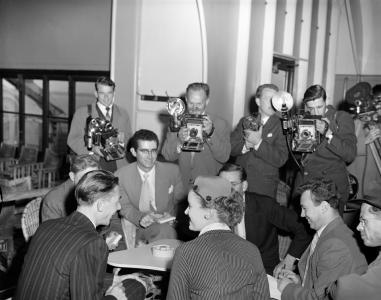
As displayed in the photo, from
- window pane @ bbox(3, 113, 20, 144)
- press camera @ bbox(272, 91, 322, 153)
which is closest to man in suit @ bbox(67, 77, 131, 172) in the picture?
press camera @ bbox(272, 91, 322, 153)

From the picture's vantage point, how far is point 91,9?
8219mm

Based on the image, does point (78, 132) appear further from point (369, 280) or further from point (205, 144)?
point (369, 280)

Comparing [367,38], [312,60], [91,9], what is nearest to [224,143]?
[312,60]

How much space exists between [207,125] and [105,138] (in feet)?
2.75

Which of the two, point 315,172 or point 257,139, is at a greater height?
point 257,139

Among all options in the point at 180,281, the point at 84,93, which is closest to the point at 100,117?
the point at 180,281

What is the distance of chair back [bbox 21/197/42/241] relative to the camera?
3.42 meters

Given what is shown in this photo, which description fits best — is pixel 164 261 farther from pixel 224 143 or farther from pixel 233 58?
pixel 233 58

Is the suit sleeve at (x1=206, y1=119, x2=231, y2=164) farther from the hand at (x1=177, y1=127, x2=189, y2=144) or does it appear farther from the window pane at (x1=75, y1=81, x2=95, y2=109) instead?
the window pane at (x1=75, y1=81, x2=95, y2=109)

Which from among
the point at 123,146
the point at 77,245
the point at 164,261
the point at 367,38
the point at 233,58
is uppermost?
the point at 367,38

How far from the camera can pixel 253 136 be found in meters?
3.88

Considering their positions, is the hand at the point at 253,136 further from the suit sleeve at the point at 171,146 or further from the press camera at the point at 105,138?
the press camera at the point at 105,138

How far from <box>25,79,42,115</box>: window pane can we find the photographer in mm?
6508

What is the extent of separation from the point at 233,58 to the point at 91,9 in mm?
3856
